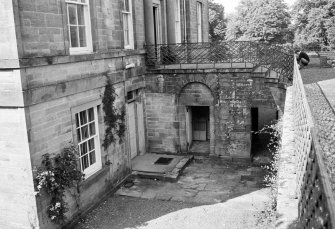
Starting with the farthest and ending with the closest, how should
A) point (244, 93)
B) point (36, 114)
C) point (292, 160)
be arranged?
point (244, 93)
point (36, 114)
point (292, 160)

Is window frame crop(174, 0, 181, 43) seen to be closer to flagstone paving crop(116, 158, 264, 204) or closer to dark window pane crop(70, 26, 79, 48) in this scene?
flagstone paving crop(116, 158, 264, 204)

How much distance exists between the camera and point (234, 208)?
1043 centimetres

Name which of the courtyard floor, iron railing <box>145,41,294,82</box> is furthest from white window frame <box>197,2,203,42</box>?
the courtyard floor

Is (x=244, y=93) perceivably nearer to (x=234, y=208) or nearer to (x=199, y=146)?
(x=199, y=146)

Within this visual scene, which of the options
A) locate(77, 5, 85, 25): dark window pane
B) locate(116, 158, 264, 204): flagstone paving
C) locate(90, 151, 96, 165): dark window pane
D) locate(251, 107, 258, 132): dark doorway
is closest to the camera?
locate(77, 5, 85, 25): dark window pane

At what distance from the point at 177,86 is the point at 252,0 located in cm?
4754

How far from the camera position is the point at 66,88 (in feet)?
31.3

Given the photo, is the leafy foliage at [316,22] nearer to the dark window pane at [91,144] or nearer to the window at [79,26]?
the window at [79,26]

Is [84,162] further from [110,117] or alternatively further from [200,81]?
[200,81]

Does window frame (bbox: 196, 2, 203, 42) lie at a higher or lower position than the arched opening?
higher

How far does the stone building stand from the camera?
8023 mm

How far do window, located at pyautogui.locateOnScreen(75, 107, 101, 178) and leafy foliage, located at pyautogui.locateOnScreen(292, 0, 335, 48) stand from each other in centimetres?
3220

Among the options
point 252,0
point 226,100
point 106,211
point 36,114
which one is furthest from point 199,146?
point 252,0

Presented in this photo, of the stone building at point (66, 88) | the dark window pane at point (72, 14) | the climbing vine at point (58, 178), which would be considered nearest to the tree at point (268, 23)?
the stone building at point (66, 88)
